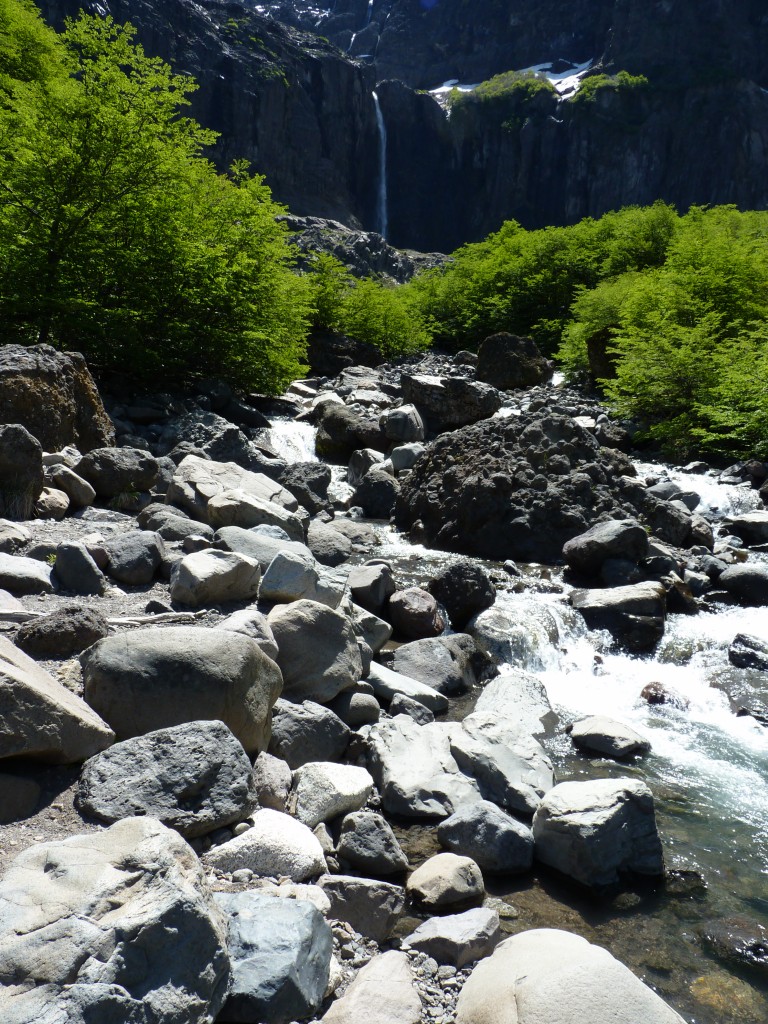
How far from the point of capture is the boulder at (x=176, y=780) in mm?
3637

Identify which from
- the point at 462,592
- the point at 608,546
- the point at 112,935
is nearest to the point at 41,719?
the point at 112,935

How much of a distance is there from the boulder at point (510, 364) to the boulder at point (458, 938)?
21.3m

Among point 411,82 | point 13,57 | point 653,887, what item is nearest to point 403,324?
point 13,57

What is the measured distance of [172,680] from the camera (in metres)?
4.22

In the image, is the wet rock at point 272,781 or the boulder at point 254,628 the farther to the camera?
the boulder at point 254,628

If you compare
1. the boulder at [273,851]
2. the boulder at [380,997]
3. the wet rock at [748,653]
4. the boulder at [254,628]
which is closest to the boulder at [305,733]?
the boulder at [254,628]

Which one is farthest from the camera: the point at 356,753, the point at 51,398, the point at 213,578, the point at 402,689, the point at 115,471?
the point at 51,398

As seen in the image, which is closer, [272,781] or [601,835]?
[272,781]

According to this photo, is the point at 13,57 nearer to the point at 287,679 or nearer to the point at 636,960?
the point at 287,679

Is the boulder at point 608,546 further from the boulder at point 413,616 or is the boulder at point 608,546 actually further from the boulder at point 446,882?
the boulder at point 446,882

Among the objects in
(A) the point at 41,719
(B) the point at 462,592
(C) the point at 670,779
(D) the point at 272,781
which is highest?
(A) the point at 41,719

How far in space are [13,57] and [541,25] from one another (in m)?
93.7

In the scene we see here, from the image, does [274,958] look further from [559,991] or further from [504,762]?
[504,762]

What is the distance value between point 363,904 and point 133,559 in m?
3.67
